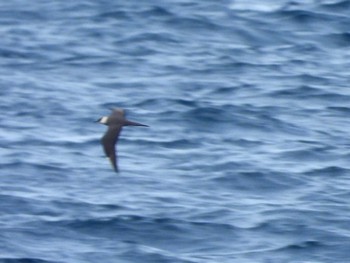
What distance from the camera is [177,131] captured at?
2055 cm

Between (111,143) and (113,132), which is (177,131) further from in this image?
(111,143)

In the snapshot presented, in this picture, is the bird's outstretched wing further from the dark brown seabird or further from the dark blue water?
the dark blue water

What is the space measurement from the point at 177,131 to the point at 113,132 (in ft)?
15.3

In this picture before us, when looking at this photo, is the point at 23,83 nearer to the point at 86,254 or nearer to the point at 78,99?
the point at 78,99

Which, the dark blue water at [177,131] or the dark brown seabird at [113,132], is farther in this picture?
the dark blue water at [177,131]

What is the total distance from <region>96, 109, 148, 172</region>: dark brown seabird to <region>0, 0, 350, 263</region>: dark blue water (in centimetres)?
130

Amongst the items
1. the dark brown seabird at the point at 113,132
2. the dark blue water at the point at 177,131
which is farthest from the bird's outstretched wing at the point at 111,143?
the dark blue water at the point at 177,131

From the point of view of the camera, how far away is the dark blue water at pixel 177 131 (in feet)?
56.4

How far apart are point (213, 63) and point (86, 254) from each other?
7.59 metres

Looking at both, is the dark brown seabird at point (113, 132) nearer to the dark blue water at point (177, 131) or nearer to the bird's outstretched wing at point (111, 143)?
the bird's outstretched wing at point (111, 143)

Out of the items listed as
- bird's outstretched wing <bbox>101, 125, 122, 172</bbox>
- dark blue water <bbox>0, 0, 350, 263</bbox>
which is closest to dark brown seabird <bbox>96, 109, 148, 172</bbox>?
bird's outstretched wing <bbox>101, 125, 122, 172</bbox>

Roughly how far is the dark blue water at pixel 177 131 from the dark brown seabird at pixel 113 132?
4.25 ft

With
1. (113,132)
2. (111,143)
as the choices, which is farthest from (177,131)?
(111,143)

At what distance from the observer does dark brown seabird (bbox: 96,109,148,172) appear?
51.7 feet
